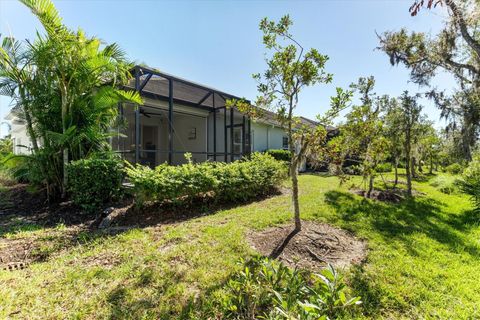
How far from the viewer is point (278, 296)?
1.79 meters

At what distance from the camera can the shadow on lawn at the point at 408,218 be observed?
12.6ft

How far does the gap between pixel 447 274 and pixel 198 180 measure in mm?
4400

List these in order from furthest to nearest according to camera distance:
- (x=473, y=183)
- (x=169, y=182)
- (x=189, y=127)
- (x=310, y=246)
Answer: (x=189, y=127), (x=473, y=183), (x=169, y=182), (x=310, y=246)

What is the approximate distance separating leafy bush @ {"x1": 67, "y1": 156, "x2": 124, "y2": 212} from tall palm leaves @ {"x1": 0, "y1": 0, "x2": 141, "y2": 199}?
0.75 metres

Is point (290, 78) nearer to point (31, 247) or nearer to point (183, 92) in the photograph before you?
point (31, 247)

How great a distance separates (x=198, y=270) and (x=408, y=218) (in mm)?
4677

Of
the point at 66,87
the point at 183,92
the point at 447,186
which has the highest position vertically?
the point at 183,92

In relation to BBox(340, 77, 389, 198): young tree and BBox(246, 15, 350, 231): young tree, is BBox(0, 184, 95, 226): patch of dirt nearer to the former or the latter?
BBox(246, 15, 350, 231): young tree

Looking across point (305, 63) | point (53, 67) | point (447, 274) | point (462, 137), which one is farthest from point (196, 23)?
point (462, 137)

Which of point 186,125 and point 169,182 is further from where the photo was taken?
point 186,125

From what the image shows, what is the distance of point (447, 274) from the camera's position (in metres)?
2.76

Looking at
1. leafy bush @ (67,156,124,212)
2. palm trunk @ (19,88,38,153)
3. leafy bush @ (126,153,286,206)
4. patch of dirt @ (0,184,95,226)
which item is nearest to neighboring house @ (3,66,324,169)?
palm trunk @ (19,88,38,153)

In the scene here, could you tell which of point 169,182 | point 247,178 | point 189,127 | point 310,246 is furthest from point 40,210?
point 189,127

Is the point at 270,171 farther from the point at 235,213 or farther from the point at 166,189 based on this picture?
the point at 166,189
